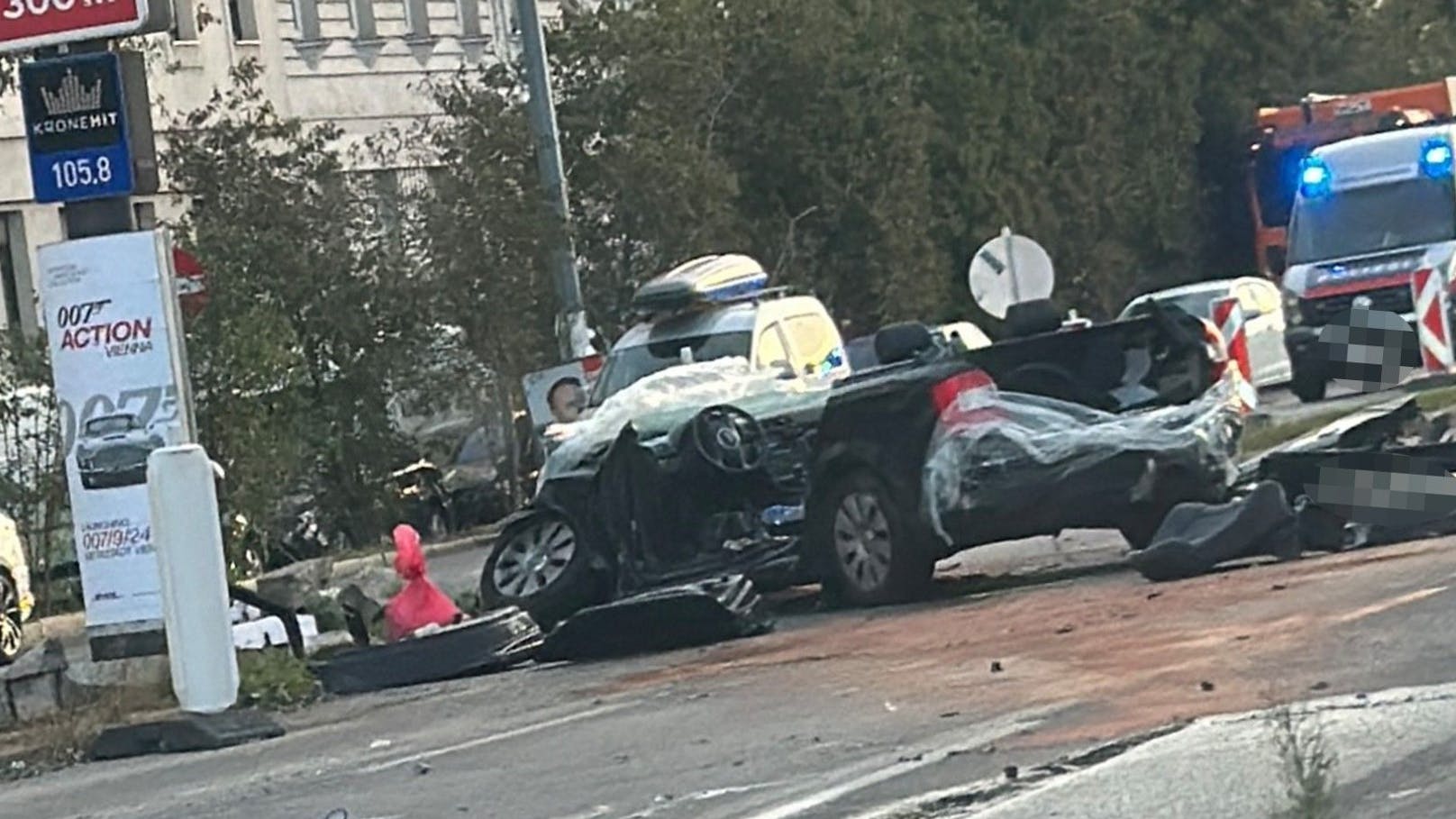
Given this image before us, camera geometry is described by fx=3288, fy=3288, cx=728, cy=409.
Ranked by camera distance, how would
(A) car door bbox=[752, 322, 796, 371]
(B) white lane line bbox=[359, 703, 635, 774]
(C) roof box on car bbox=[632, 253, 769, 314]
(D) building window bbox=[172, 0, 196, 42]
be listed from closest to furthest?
(B) white lane line bbox=[359, 703, 635, 774] < (A) car door bbox=[752, 322, 796, 371] < (C) roof box on car bbox=[632, 253, 769, 314] < (D) building window bbox=[172, 0, 196, 42]

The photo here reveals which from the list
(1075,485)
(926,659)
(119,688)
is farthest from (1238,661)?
(119,688)

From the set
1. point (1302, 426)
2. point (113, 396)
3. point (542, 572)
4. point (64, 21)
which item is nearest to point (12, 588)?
point (542, 572)

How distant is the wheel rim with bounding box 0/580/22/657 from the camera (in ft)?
74.5

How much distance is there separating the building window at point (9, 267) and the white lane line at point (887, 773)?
36.5 m

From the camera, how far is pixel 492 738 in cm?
1343

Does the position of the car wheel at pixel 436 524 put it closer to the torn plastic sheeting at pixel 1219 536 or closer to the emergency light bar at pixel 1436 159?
the emergency light bar at pixel 1436 159

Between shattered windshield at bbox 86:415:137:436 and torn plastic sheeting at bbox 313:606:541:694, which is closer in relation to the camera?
shattered windshield at bbox 86:415:137:436

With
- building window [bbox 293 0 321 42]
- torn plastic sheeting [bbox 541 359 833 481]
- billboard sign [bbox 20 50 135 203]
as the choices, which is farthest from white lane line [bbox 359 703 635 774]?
building window [bbox 293 0 321 42]

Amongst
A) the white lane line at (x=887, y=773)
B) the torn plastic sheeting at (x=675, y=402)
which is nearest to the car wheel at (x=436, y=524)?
the torn plastic sheeting at (x=675, y=402)

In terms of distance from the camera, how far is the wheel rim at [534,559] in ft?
60.5

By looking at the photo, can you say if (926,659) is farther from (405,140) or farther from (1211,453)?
(405,140)

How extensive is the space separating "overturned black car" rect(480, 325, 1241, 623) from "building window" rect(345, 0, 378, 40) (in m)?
35.3

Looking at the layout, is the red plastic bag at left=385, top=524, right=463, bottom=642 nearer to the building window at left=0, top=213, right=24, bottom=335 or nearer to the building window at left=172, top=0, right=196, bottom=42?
the building window at left=172, top=0, right=196, bottom=42

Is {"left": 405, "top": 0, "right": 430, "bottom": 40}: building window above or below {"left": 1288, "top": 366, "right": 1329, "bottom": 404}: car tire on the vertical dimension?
above
